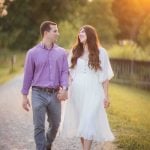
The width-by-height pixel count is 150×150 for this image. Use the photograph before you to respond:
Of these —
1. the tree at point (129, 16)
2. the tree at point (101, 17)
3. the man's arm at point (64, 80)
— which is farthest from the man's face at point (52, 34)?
the tree at point (129, 16)

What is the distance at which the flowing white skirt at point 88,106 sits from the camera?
374 inches

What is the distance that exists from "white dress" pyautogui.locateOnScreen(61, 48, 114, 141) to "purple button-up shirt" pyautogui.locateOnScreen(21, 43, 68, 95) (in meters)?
0.46

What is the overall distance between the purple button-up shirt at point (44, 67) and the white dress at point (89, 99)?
18.0 inches

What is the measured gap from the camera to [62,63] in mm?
9148

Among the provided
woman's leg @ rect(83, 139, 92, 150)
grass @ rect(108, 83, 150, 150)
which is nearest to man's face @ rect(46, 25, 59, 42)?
woman's leg @ rect(83, 139, 92, 150)

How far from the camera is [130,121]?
15711mm

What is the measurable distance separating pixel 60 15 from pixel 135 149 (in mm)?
61179

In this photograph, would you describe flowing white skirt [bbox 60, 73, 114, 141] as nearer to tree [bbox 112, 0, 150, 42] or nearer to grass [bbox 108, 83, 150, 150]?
grass [bbox 108, 83, 150, 150]

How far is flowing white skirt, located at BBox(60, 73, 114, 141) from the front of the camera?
9.49 m

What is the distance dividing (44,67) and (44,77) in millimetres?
145

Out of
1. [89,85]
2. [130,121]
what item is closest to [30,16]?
[130,121]

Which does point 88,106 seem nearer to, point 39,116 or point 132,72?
point 39,116

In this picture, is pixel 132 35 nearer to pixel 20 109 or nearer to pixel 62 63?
pixel 20 109

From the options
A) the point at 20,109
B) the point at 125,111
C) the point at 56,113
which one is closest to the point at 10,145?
the point at 56,113
